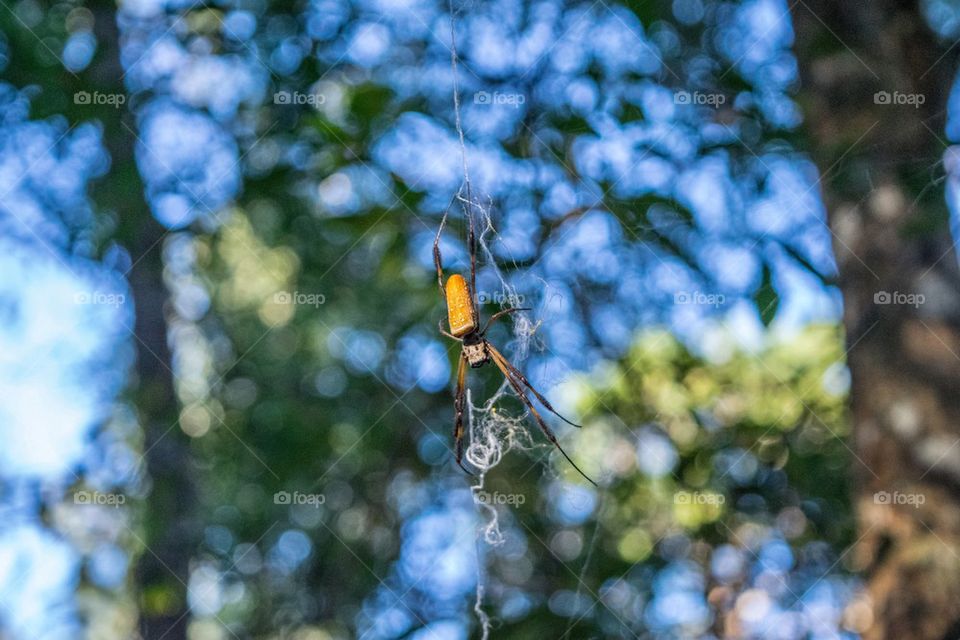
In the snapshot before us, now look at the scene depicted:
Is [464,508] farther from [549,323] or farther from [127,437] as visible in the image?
[127,437]

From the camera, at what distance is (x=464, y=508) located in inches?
233

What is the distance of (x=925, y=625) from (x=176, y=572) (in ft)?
12.7

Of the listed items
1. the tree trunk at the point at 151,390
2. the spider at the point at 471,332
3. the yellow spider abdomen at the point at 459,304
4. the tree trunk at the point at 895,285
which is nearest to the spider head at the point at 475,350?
the spider at the point at 471,332

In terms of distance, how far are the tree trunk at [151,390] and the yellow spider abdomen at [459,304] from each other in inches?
69.6

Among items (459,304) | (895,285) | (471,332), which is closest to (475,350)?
(471,332)

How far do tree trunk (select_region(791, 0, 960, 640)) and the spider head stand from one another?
1.59 m

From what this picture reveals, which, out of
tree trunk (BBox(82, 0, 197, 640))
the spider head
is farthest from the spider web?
tree trunk (BBox(82, 0, 197, 640))

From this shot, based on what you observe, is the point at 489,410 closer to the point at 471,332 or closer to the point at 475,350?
the point at 475,350

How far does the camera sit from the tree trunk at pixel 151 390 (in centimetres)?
459

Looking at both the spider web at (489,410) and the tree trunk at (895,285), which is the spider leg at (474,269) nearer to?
the spider web at (489,410)

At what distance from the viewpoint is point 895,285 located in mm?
3969

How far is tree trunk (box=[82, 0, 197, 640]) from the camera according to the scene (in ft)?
15.1

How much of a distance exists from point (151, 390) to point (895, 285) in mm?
4107

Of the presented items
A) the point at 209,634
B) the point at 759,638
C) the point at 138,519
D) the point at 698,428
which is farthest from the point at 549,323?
the point at 209,634
